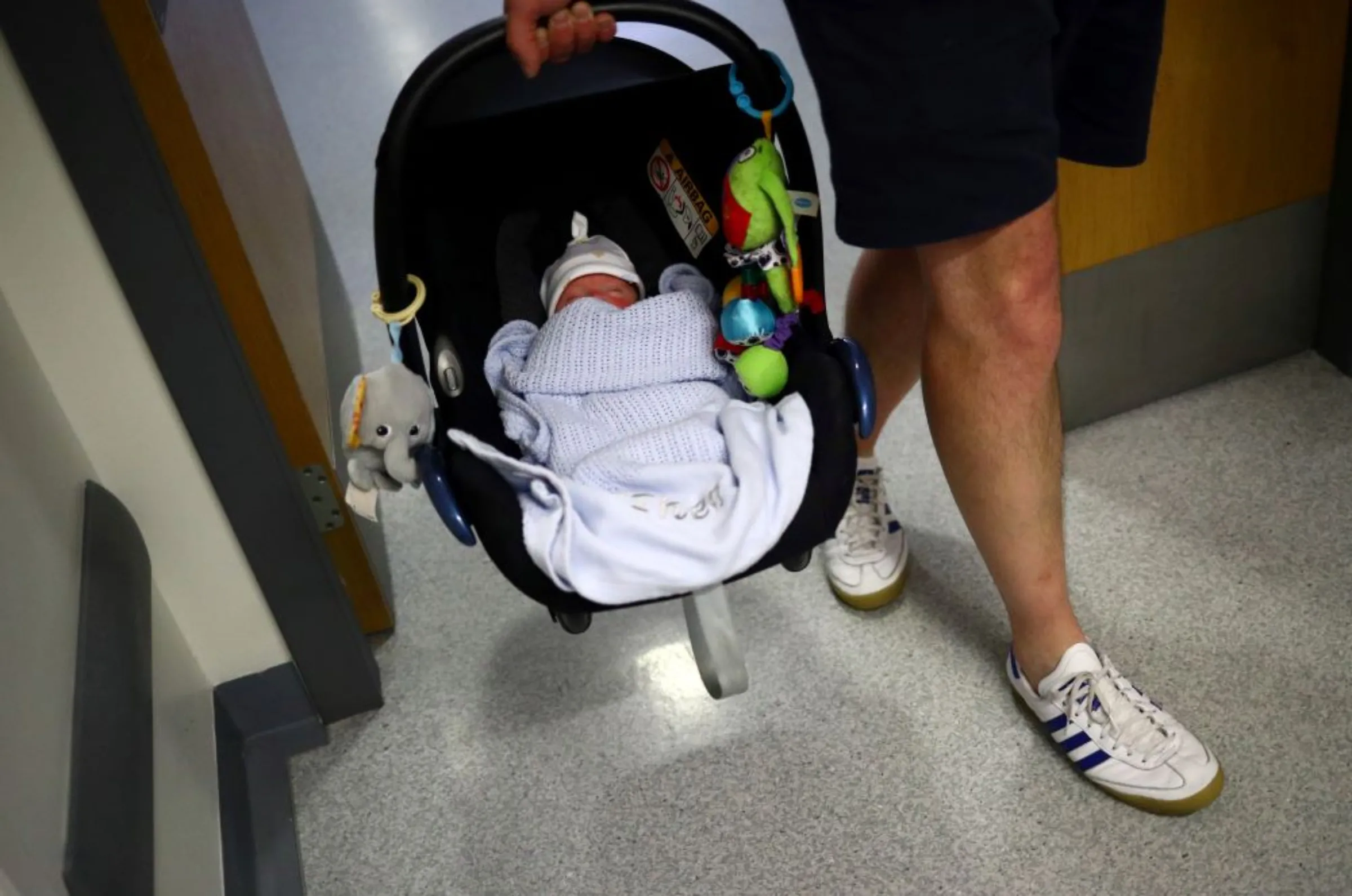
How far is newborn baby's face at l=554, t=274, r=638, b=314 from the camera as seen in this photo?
1197mm

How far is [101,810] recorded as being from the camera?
0.92 meters

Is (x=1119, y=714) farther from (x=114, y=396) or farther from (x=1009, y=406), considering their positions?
(x=114, y=396)

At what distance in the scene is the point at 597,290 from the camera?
3.93ft

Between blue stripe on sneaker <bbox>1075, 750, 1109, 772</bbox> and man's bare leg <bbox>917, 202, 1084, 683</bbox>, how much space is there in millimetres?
93

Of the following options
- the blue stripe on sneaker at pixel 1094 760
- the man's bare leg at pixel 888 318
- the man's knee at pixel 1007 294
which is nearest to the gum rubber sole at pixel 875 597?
the man's bare leg at pixel 888 318

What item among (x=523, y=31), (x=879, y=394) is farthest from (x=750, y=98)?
(x=879, y=394)

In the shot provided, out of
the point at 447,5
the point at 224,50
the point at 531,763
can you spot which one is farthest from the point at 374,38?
the point at 531,763

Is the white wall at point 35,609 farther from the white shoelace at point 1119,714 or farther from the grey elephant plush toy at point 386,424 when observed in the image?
the white shoelace at point 1119,714

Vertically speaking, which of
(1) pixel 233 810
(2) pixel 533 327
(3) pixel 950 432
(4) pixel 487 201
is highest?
(4) pixel 487 201

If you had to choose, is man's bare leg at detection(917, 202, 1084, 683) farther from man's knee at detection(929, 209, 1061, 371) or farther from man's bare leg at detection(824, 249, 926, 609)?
man's bare leg at detection(824, 249, 926, 609)

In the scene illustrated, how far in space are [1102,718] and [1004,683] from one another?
15 cm

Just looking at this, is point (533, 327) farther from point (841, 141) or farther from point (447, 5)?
point (447, 5)

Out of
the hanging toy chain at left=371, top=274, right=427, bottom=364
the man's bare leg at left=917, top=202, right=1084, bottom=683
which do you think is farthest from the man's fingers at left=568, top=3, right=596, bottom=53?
the man's bare leg at left=917, top=202, right=1084, bottom=683

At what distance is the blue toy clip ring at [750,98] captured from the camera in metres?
1.03
